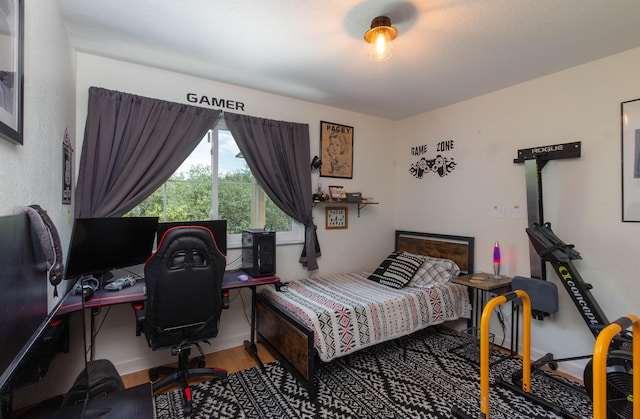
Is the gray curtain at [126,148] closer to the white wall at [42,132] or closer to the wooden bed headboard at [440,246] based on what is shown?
the white wall at [42,132]

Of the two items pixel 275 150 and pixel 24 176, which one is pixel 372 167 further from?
pixel 24 176

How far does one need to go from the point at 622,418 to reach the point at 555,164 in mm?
1901

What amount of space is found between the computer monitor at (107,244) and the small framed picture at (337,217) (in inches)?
74.9

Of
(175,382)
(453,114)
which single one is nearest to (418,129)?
(453,114)

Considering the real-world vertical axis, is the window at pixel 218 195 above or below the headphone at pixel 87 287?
above

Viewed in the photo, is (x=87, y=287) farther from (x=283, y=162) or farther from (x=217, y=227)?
(x=283, y=162)

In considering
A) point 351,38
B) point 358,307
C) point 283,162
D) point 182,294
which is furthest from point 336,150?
point 182,294

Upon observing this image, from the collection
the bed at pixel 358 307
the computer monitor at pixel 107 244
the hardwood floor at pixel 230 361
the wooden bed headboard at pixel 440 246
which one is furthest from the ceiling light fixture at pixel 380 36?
the hardwood floor at pixel 230 361

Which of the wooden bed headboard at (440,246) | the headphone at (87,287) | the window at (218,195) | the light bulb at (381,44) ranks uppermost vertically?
the light bulb at (381,44)

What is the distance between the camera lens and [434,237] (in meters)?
3.63

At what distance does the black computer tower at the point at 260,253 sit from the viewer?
269 centimetres

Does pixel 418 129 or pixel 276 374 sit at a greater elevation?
pixel 418 129

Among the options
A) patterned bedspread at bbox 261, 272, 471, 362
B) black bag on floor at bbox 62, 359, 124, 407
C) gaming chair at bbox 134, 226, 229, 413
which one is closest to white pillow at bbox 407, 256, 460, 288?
patterned bedspread at bbox 261, 272, 471, 362

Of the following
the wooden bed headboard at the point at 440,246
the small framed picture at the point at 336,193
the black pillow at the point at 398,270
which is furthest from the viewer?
the small framed picture at the point at 336,193
